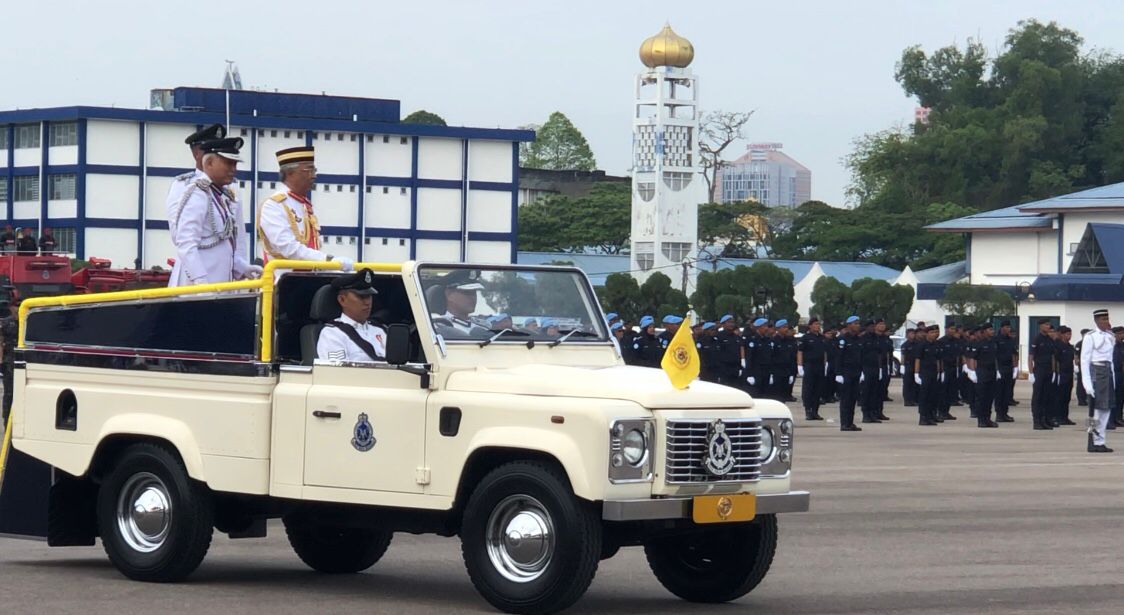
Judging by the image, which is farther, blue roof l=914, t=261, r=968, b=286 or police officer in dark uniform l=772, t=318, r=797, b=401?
blue roof l=914, t=261, r=968, b=286

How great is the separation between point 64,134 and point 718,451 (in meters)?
79.7

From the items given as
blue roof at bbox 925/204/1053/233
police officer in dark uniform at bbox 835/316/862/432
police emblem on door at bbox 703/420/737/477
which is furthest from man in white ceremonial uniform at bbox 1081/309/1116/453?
blue roof at bbox 925/204/1053/233

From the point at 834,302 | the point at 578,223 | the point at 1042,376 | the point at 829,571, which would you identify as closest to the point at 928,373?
the point at 1042,376

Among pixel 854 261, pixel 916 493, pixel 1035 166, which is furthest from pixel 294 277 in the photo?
pixel 1035 166

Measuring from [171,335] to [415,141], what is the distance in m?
80.2

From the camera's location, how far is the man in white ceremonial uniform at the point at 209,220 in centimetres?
1112

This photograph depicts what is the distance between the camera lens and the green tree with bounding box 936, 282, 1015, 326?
62.1m

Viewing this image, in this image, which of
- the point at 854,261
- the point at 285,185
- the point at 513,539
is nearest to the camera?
the point at 513,539

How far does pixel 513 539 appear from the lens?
9.08 meters

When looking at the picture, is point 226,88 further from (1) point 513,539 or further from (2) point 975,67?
(1) point 513,539

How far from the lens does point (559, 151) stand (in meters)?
132

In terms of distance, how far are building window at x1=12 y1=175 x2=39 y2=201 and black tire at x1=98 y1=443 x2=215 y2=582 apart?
78.7 metres

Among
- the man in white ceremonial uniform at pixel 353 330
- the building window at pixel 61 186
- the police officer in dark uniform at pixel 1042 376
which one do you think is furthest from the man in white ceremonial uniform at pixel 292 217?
the building window at pixel 61 186

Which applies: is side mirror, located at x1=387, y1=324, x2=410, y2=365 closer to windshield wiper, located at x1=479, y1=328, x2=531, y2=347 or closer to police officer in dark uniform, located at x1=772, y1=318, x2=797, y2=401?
windshield wiper, located at x1=479, y1=328, x2=531, y2=347
